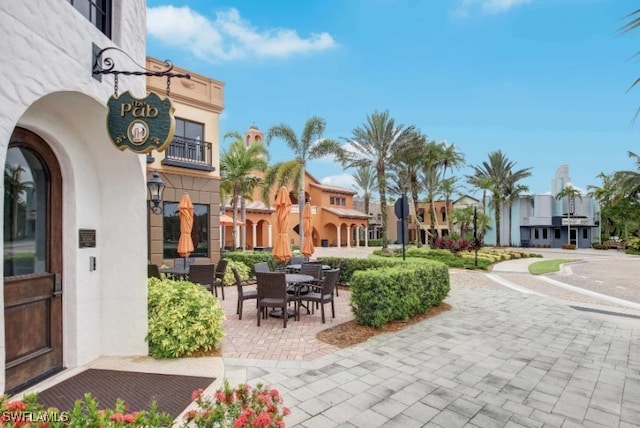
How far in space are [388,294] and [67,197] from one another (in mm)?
5275

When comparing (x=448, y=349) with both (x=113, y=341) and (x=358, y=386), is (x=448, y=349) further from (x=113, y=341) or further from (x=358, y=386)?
(x=113, y=341)

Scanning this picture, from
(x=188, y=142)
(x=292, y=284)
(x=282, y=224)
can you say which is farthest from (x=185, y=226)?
(x=292, y=284)

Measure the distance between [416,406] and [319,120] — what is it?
58.4 feet

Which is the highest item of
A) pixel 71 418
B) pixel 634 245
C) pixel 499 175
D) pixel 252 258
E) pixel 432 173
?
pixel 499 175

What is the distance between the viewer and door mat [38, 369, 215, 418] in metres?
3.43

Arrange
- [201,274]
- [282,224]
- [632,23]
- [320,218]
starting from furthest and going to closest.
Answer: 1. [320,218]
2. [282,224]
3. [201,274]
4. [632,23]

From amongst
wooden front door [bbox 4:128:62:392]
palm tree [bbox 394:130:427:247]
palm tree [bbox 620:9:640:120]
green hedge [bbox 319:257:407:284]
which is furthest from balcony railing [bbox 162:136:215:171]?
palm tree [bbox 394:130:427:247]

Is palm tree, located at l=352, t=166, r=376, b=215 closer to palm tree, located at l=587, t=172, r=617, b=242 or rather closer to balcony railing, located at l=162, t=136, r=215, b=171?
palm tree, located at l=587, t=172, r=617, b=242

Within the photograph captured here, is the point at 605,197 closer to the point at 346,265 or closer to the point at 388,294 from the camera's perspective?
the point at 346,265

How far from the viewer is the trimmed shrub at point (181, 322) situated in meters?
4.73

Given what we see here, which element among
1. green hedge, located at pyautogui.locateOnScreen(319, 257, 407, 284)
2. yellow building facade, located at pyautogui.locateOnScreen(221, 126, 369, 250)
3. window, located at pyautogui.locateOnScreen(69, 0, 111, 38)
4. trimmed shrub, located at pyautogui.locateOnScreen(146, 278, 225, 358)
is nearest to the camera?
window, located at pyautogui.locateOnScreen(69, 0, 111, 38)

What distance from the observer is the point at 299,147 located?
64.7ft

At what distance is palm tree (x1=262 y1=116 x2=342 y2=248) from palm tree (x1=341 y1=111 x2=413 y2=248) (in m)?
4.63

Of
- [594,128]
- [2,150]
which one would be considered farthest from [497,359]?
[594,128]
